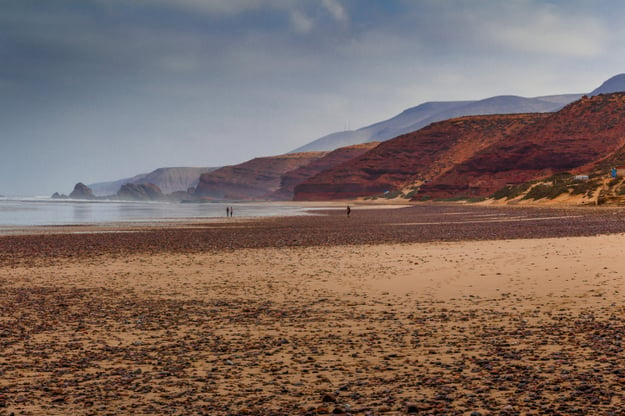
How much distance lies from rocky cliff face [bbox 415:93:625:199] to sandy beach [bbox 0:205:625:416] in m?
93.3

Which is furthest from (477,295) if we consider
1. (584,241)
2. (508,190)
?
(508,190)

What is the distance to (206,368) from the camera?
7750 millimetres

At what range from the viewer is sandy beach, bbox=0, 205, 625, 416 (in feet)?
21.1

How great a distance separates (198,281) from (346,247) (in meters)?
9.67

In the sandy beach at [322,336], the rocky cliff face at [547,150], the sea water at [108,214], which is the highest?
the rocky cliff face at [547,150]

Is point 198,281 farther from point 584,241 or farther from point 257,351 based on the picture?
point 584,241

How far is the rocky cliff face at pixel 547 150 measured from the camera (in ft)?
343

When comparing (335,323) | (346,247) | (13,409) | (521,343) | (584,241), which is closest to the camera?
(13,409)

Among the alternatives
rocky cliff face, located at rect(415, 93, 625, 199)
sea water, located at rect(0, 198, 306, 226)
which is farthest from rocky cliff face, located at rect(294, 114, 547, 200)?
sea water, located at rect(0, 198, 306, 226)

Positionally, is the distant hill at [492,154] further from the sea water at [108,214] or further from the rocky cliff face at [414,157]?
the sea water at [108,214]

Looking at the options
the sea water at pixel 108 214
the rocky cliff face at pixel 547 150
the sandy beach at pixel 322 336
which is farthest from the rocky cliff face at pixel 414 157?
the sandy beach at pixel 322 336

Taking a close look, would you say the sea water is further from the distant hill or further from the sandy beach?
the distant hill

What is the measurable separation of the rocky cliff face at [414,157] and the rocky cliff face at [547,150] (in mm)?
27632

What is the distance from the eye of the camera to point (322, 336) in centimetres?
951
